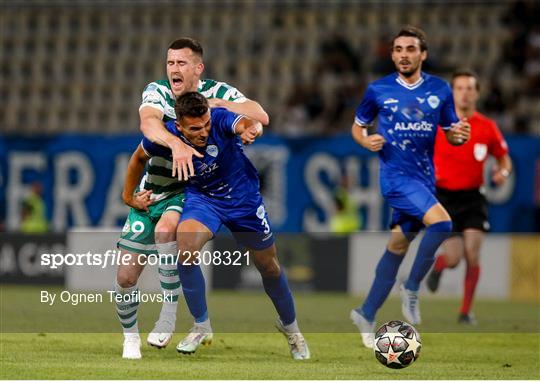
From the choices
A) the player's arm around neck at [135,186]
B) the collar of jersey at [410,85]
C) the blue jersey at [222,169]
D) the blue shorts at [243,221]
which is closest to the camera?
the blue jersey at [222,169]

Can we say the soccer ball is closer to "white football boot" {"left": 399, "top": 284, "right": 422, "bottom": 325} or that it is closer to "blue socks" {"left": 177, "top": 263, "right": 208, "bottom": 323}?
"blue socks" {"left": 177, "top": 263, "right": 208, "bottom": 323}

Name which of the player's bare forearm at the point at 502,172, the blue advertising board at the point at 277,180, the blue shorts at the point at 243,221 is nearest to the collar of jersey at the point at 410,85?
the blue shorts at the point at 243,221

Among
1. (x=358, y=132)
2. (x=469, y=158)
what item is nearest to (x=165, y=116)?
(x=358, y=132)

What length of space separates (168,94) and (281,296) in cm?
153

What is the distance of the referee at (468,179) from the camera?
11852 mm

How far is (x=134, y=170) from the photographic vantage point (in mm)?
8055

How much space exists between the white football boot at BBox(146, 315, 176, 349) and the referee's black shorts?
181 inches

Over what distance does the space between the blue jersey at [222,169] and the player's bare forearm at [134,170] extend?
14 centimetres

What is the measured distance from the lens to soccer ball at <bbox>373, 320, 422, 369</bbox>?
7504 millimetres

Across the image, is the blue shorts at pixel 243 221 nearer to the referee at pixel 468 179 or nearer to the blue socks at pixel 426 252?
the blue socks at pixel 426 252

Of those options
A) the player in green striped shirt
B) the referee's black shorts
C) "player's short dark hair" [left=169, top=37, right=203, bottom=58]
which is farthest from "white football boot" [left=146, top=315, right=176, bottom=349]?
the referee's black shorts

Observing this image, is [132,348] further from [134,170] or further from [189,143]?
[189,143]

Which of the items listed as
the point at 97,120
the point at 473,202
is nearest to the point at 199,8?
the point at 97,120

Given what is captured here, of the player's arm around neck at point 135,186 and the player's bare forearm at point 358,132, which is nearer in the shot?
the player's arm around neck at point 135,186
